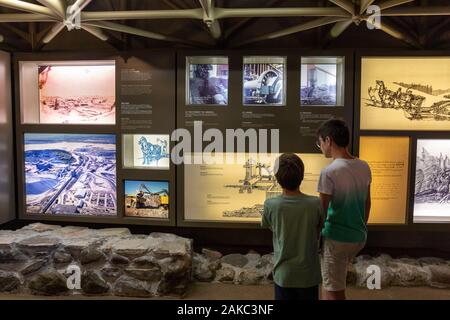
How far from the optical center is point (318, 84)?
13.6 feet

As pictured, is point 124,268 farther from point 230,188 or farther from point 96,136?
point 96,136

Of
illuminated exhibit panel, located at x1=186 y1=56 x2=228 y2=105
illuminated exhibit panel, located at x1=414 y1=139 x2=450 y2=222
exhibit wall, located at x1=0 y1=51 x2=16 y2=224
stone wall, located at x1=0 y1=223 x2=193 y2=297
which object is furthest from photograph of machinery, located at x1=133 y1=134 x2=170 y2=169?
illuminated exhibit panel, located at x1=414 y1=139 x2=450 y2=222

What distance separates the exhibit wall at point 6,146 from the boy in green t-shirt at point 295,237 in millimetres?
3914

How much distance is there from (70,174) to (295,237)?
3529 mm

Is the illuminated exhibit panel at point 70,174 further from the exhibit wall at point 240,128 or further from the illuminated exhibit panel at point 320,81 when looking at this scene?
the illuminated exhibit panel at point 320,81

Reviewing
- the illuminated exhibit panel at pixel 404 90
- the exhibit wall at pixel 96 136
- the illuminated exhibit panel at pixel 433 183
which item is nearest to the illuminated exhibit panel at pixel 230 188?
the exhibit wall at pixel 96 136

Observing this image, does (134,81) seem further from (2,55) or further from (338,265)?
(338,265)

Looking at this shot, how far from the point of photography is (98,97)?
4.48 m

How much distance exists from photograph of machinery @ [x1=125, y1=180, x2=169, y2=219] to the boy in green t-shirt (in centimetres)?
256

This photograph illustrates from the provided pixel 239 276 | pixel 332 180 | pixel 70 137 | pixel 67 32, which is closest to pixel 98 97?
pixel 70 137

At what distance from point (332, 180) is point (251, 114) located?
2.13 m

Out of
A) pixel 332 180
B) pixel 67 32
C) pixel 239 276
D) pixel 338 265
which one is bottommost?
pixel 239 276

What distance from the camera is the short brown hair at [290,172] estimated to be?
1854 mm

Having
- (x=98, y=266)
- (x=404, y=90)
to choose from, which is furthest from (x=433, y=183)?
(x=98, y=266)
